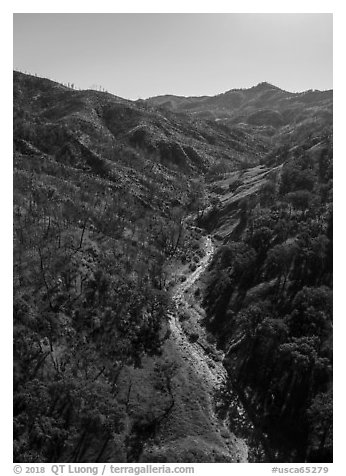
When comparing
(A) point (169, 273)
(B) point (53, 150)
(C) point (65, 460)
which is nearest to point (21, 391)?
(C) point (65, 460)

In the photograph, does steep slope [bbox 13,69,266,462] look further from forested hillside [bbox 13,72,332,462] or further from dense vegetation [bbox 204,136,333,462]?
dense vegetation [bbox 204,136,333,462]

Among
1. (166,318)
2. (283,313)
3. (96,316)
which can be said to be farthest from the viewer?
(166,318)

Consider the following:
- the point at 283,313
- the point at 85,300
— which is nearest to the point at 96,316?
the point at 85,300

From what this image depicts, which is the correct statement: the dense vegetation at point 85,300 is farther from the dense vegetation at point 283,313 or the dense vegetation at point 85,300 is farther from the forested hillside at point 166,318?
the dense vegetation at point 283,313

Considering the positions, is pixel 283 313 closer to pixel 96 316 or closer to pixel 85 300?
pixel 96 316

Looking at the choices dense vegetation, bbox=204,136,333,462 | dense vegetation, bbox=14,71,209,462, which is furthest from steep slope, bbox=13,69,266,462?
dense vegetation, bbox=204,136,333,462

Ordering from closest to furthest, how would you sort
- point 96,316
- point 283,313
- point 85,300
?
point 283,313, point 96,316, point 85,300

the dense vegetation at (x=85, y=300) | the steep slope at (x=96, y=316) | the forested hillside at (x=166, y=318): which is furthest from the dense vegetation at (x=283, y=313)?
the dense vegetation at (x=85, y=300)
